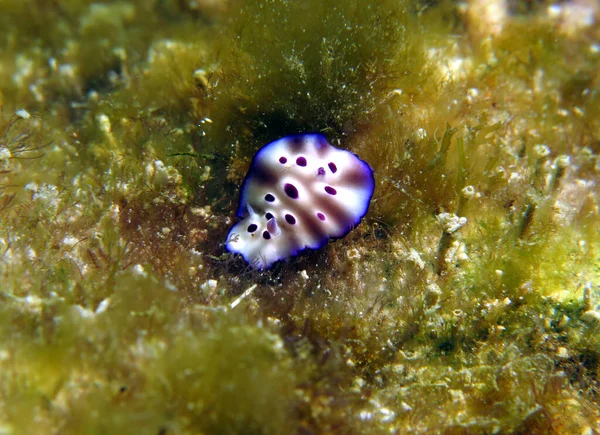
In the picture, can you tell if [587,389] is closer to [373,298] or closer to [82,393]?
[373,298]

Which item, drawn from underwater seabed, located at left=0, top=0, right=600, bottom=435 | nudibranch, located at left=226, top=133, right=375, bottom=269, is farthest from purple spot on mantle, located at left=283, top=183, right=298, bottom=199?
underwater seabed, located at left=0, top=0, right=600, bottom=435

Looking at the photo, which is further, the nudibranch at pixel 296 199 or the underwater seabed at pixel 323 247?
the nudibranch at pixel 296 199

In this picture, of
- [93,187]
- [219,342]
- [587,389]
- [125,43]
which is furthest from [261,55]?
[125,43]

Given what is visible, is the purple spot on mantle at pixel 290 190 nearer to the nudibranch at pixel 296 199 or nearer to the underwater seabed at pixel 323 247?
the nudibranch at pixel 296 199

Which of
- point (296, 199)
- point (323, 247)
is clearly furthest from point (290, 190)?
point (323, 247)

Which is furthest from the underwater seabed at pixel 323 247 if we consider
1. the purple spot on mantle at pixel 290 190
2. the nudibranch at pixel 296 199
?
the purple spot on mantle at pixel 290 190

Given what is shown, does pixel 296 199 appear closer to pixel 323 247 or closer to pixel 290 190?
pixel 290 190
